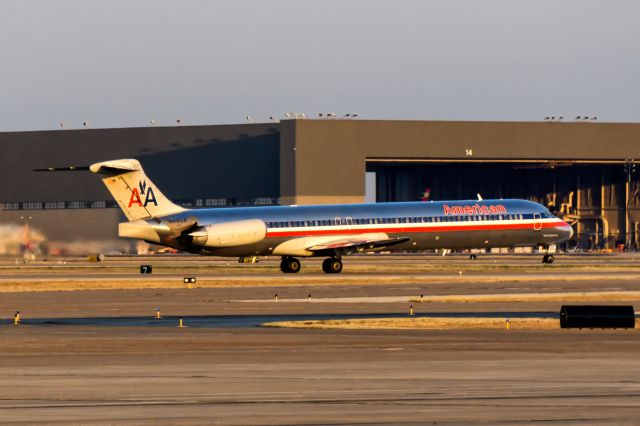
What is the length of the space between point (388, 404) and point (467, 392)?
2.15 m

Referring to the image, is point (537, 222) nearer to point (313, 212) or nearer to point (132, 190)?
point (313, 212)

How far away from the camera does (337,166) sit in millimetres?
141375

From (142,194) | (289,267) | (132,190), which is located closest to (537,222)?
(289,267)

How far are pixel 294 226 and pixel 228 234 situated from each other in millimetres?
4487

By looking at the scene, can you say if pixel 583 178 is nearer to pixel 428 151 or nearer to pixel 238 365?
pixel 428 151

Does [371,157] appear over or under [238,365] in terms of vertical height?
over

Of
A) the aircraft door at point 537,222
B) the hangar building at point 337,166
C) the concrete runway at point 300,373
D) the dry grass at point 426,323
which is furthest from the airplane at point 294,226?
the hangar building at point 337,166

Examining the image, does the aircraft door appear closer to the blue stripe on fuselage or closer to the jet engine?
the blue stripe on fuselage

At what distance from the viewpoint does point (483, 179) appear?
540ft

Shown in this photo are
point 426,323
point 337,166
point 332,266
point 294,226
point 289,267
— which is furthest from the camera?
point 337,166

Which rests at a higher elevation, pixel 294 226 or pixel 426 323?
pixel 294 226

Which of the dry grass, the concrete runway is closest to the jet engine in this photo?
the concrete runway

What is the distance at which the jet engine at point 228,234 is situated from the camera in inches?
3172

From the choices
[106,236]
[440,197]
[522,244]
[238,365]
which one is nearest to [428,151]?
[440,197]
